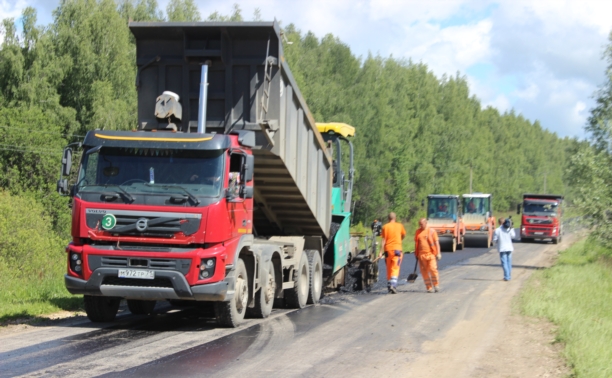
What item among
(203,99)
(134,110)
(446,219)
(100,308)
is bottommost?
(100,308)

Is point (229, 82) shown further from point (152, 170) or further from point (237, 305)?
point (237, 305)

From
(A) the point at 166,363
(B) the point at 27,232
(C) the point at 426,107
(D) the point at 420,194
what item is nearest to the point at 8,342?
(A) the point at 166,363

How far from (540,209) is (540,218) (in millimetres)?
525

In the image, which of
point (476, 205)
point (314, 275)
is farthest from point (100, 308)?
point (476, 205)

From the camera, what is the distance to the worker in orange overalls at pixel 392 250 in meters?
16.1

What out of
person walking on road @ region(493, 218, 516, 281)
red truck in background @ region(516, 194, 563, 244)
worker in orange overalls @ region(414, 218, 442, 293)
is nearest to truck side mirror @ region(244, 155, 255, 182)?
worker in orange overalls @ region(414, 218, 442, 293)

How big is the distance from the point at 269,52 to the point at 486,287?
9.40m

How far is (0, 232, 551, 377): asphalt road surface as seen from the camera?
295 inches

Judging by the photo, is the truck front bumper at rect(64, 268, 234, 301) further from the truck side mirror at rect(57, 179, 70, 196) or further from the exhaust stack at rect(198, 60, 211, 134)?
the exhaust stack at rect(198, 60, 211, 134)

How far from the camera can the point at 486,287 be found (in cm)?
1808

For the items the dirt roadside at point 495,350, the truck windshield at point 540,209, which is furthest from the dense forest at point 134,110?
the dirt roadside at point 495,350

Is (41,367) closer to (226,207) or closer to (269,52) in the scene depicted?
(226,207)

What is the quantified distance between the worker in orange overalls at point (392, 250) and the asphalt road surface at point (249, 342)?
60.1 inches

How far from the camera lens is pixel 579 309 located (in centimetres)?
1338
